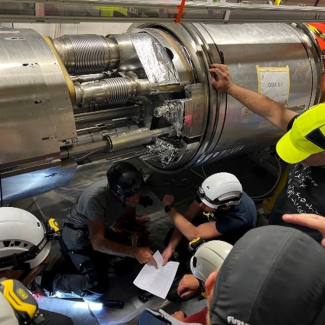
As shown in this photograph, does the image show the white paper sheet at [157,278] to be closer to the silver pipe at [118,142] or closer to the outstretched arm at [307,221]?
the silver pipe at [118,142]

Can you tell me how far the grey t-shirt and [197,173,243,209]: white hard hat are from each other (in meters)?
0.46

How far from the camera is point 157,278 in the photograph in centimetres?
172

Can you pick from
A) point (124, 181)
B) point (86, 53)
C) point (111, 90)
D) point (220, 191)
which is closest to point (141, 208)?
point (124, 181)

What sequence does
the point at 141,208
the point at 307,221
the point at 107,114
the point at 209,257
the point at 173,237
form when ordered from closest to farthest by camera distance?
1. the point at 307,221
2. the point at 209,257
3. the point at 107,114
4. the point at 173,237
5. the point at 141,208

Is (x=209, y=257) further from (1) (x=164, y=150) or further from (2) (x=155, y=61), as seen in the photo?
(2) (x=155, y=61)

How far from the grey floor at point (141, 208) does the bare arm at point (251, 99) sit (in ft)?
3.34

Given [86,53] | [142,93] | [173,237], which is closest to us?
[86,53]

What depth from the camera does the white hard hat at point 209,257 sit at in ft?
4.12

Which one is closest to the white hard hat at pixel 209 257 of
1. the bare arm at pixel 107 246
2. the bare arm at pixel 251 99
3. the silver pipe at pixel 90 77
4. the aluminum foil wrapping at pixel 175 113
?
the bare arm at pixel 107 246

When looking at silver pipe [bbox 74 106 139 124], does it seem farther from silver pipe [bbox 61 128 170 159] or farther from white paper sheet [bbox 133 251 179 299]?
white paper sheet [bbox 133 251 179 299]

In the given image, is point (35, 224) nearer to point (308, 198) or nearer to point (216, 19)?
point (308, 198)

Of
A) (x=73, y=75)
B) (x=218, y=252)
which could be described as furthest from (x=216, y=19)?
(x=218, y=252)

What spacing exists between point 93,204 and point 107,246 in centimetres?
23

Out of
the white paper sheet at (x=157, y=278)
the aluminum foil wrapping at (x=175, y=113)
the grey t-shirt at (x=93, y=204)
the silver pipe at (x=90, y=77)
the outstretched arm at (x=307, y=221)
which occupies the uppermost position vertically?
the silver pipe at (x=90, y=77)
